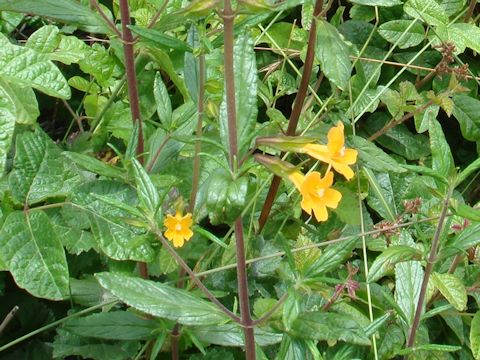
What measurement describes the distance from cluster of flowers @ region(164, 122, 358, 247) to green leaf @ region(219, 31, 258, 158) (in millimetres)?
33

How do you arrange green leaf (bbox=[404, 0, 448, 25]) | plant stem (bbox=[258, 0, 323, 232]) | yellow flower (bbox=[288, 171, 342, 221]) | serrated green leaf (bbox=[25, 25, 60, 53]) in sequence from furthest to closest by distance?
green leaf (bbox=[404, 0, 448, 25]) < serrated green leaf (bbox=[25, 25, 60, 53]) < plant stem (bbox=[258, 0, 323, 232]) < yellow flower (bbox=[288, 171, 342, 221])

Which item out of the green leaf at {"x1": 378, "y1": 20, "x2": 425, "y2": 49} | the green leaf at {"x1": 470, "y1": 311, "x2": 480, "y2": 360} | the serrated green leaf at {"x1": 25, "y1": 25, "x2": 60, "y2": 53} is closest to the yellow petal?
the green leaf at {"x1": 470, "y1": 311, "x2": 480, "y2": 360}

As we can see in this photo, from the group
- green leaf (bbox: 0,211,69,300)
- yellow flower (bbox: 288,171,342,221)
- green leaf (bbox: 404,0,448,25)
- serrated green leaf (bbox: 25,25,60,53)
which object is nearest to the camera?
yellow flower (bbox: 288,171,342,221)

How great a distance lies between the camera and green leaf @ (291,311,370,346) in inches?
31.7

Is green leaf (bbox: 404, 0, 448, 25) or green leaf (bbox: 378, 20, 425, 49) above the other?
Result: green leaf (bbox: 404, 0, 448, 25)

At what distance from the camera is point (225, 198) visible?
72 centimetres

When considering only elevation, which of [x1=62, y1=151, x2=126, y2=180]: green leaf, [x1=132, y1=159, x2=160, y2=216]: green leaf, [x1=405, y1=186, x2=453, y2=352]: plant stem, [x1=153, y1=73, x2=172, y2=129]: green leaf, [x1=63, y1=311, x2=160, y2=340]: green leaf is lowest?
[x1=63, y1=311, x2=160, y2=340]: green leaf

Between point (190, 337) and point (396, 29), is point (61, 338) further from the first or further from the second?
point (396, 29)

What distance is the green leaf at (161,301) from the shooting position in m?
0.82

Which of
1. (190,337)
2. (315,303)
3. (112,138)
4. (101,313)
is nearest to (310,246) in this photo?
(315,303)

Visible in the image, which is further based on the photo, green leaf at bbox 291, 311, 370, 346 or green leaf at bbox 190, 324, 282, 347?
green leaf at bbox 190, 324, 282, 347

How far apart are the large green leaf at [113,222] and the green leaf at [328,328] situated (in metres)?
0.24

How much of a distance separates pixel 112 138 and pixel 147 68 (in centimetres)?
15

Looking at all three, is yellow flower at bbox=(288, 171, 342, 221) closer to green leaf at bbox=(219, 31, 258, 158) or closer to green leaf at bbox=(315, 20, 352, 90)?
green leaf at bbox=(219, 31, 258, 158)
